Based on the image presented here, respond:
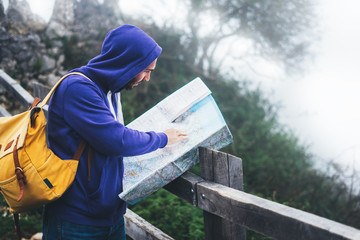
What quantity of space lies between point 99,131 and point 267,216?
829mm

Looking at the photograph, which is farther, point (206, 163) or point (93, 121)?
point (206, 163)

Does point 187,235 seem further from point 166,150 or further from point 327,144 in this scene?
point 327,144

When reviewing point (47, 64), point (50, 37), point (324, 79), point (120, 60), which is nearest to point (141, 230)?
point (120, 60)

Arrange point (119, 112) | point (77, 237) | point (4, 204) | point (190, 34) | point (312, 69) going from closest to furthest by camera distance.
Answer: point (77, 237)
point (119, 112)
point (4, 204)
point (190, 34)
point (312, 69)

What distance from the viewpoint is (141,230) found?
2.16m

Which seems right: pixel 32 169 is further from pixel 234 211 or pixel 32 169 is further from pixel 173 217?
pixel 173 217

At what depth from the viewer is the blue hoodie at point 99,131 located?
4.15ft

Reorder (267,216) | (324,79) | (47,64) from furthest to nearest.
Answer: (324,79) → (47,64) → (267,216)

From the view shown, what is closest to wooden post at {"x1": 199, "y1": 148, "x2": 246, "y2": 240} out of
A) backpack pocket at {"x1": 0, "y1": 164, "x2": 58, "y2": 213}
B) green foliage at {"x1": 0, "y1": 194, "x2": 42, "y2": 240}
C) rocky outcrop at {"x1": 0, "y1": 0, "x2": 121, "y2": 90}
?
backpack pocket at {"x1": 0, "y1": 164, "x2": 58, "y2": 213}

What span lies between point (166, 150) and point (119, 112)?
391 mm

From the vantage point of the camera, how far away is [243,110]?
884 centimetres

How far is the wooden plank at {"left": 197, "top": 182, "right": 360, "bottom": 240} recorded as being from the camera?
103 cm

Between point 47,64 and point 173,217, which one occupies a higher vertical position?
point 47,64

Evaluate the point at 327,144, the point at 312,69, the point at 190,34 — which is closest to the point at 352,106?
the point at 327,144
